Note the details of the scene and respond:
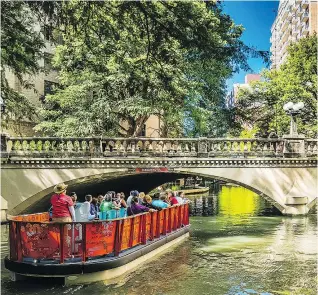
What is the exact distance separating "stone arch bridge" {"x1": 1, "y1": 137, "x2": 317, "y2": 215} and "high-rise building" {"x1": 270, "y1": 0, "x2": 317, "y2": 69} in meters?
31.0

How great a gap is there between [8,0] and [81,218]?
637cm

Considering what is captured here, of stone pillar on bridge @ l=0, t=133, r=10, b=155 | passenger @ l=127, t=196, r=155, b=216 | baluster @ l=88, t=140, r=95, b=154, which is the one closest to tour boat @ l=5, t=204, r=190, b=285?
passenger @ l=127, t=196, r=155, b=216

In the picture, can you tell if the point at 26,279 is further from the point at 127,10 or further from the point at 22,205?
the point at 22,205

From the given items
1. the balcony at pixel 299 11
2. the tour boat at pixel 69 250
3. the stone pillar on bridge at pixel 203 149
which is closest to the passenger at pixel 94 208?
the tour boat at pixel 69 250

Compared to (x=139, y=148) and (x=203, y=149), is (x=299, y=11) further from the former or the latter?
(x=139, y=148)

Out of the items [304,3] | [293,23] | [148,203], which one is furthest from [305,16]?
[148,203]

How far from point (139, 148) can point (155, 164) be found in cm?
104

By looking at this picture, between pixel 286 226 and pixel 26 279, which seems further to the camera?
pixel 286 226

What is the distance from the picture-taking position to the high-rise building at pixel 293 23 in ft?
190

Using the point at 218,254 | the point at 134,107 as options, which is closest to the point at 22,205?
the point at 134,107

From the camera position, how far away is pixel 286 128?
34562mm

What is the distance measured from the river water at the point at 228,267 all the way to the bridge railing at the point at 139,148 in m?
3.14

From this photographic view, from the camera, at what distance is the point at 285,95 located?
33812 millimetres

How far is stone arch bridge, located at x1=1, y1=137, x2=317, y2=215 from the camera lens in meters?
20.5
